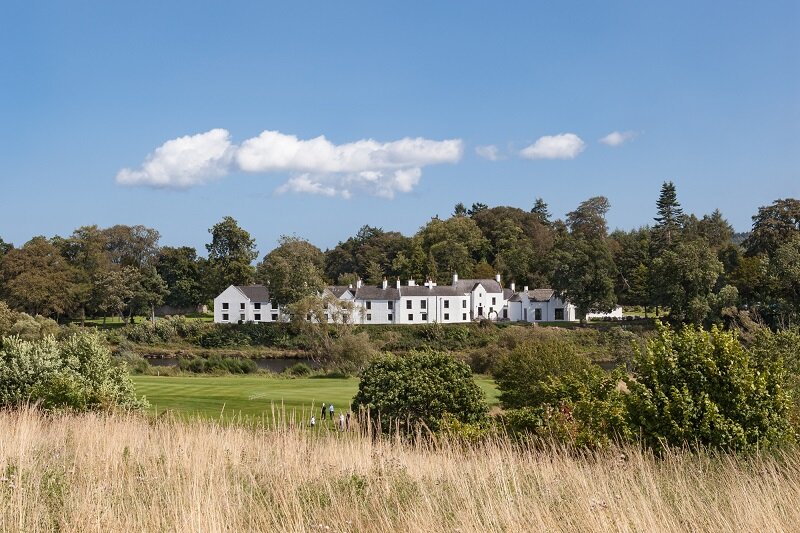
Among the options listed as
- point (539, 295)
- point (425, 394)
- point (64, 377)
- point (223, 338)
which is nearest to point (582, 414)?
point (425, 394)

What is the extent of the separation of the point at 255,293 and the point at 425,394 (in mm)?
61880

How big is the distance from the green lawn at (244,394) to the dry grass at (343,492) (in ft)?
54.4

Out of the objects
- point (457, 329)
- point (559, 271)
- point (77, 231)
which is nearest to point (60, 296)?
point (77, 231)

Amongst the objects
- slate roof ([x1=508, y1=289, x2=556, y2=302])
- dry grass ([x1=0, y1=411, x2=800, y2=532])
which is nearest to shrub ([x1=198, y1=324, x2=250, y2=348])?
slate roof ([x1=508, y1=289, x2=556, y2=302])

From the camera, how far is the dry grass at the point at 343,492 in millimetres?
5930

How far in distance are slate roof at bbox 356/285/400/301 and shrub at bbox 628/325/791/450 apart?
66.8m

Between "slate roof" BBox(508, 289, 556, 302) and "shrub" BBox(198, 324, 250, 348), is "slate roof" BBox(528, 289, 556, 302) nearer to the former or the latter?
"slate roof" BBox(508, 289, 556, 302)

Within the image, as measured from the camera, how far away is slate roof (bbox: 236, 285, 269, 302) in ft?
265

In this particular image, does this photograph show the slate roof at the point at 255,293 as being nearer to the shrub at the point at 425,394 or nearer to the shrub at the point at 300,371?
the shrub at the point at 300,371

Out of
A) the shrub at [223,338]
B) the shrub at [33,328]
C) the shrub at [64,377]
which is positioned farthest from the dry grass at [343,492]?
the shrub at [223,338]

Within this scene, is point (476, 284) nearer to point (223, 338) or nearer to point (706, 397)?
point (223, 338)

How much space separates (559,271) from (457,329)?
12706 mm

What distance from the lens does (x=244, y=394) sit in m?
34.2

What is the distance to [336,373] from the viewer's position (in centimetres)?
4950
